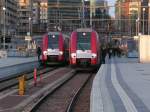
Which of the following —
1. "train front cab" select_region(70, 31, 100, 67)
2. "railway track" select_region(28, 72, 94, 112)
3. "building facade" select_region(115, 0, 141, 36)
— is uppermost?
"building facade" select_region(115, 0, 141, 36)

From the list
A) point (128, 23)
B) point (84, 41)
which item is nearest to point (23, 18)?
point (128, 23)

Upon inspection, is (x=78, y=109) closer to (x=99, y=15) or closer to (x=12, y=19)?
(x=99, y=15)

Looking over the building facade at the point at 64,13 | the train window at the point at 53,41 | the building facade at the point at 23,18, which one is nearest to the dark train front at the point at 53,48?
the train window at the point at 53,41

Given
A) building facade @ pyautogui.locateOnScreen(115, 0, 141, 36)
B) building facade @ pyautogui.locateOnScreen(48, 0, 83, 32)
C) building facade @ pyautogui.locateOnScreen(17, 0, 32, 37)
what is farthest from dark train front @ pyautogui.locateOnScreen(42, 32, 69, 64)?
building facade @ pyautogui.locateOnScreen(17, 0, 32, 37)

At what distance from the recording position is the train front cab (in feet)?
133

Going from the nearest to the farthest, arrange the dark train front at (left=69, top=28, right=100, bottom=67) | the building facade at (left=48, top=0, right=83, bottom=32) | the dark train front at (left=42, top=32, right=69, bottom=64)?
the dark train front at (left=69, top=28, right=100, bottom=67), the dark train front at (left=42, top=32, right=69, bottom=64), the building facade at (left=48, top=0, right=83, bottom=32)

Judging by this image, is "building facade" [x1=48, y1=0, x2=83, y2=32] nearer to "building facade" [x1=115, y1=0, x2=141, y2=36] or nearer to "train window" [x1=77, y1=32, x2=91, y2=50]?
"building facade" [x1=115, y1=0, x2=141, y2=36]

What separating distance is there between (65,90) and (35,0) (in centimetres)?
8950

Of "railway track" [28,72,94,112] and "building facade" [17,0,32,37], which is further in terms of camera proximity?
"building facade" [17,0,32,37]

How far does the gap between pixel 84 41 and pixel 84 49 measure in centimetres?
69

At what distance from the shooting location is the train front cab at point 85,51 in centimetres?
4041

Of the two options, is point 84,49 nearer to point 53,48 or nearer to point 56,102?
point 53,48

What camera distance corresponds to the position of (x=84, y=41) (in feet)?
134

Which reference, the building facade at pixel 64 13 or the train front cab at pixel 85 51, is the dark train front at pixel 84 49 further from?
the building facade at pixel 64 13
